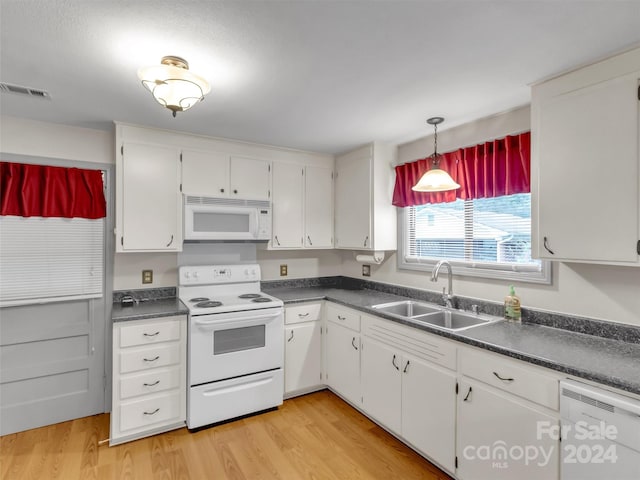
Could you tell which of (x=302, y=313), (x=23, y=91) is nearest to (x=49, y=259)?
(x=23, y=91)

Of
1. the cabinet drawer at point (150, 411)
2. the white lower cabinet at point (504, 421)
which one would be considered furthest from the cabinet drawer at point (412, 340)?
the cabinet drawer at point (150, 411)

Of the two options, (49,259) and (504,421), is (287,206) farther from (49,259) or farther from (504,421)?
(504,421)

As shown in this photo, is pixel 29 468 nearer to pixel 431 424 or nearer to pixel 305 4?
pixel 431 424

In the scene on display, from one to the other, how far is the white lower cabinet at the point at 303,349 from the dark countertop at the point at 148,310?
90cm

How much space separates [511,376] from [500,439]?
0.35 m

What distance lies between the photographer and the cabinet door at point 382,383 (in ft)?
7.73

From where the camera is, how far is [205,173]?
293cm

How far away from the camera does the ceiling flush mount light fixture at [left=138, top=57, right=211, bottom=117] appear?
5.13ft

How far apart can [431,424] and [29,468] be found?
2.51 m

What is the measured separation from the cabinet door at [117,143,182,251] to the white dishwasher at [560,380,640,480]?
8.87 ft

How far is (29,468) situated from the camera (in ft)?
6.94

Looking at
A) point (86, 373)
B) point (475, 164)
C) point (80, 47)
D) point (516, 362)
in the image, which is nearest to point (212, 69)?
point (80, 47)

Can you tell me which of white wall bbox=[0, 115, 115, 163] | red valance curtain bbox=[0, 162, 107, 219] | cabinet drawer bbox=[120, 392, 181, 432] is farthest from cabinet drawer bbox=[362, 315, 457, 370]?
white wall bbox=[0, 115, 115, 163]

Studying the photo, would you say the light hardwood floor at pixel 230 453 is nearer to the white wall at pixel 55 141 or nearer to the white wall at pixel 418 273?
the white wall at pixel 418 273
